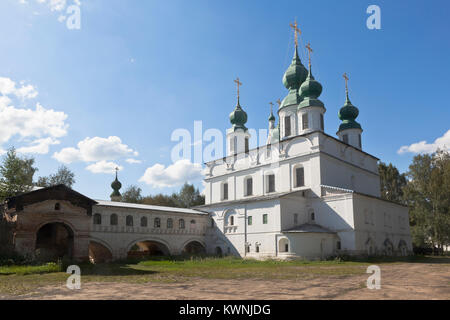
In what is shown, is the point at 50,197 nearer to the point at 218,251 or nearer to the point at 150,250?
the point at 150,250

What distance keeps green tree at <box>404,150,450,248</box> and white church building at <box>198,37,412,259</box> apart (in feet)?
9.18

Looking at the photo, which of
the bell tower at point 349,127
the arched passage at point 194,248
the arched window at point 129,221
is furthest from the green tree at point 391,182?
the arched window at point 129,221

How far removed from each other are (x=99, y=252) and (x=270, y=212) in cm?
1324

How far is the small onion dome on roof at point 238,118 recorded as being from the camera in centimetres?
3756

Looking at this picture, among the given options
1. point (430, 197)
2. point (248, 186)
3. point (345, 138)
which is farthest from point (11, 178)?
point (430, 197)

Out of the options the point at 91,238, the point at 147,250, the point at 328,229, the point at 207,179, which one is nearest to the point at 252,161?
the point at 207,179

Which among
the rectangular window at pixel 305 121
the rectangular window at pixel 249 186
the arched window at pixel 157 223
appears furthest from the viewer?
the rectangular window at pixel 249 186

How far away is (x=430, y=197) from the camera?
113 feet

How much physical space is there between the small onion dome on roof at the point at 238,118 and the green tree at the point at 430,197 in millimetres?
17557

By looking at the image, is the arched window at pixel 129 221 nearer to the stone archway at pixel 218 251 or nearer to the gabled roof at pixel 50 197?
the gabled roof at pixel 50 197

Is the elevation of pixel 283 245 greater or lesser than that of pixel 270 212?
lesser

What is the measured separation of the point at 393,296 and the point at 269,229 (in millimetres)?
18583

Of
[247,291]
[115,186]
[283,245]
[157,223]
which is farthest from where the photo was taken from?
[115,186]
